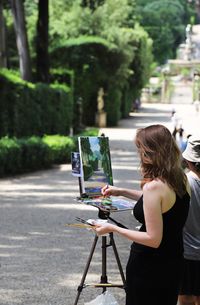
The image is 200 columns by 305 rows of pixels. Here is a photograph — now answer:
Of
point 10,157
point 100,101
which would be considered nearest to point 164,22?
point 100,101

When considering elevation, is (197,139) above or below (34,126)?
above

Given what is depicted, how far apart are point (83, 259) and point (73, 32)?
103 feet

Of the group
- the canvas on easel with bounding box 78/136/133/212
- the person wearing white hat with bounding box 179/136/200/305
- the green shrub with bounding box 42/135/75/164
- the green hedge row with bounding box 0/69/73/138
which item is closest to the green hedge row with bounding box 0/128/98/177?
the green shrub with bounding box 42/135/75/164

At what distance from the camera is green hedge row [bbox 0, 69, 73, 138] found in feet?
70.0

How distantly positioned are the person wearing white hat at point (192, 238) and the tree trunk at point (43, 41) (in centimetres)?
2253

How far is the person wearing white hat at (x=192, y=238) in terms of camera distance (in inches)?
184

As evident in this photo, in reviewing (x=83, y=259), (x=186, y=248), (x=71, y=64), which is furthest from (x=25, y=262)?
(x=71, y=64)

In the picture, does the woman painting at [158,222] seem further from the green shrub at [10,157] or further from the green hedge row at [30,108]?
the green hedge row at [30,108]

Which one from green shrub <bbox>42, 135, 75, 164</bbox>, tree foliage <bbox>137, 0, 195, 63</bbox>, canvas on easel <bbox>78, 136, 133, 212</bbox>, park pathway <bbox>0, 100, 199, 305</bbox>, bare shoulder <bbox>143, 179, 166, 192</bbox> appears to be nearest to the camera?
bare shoulder <bbox>143, 179, 166, 192</bbox>

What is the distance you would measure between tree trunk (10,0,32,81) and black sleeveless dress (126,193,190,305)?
22.2 m

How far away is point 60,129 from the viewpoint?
26.4 meters

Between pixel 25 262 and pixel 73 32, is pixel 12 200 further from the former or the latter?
pixel 73 32

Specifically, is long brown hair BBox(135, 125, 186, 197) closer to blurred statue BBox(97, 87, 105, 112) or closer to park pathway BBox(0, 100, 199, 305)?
park pathway BBox(0, 100, 199, 305)

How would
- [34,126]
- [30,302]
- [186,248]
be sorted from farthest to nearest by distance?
[34,126] → [30,302] → [186,248]
